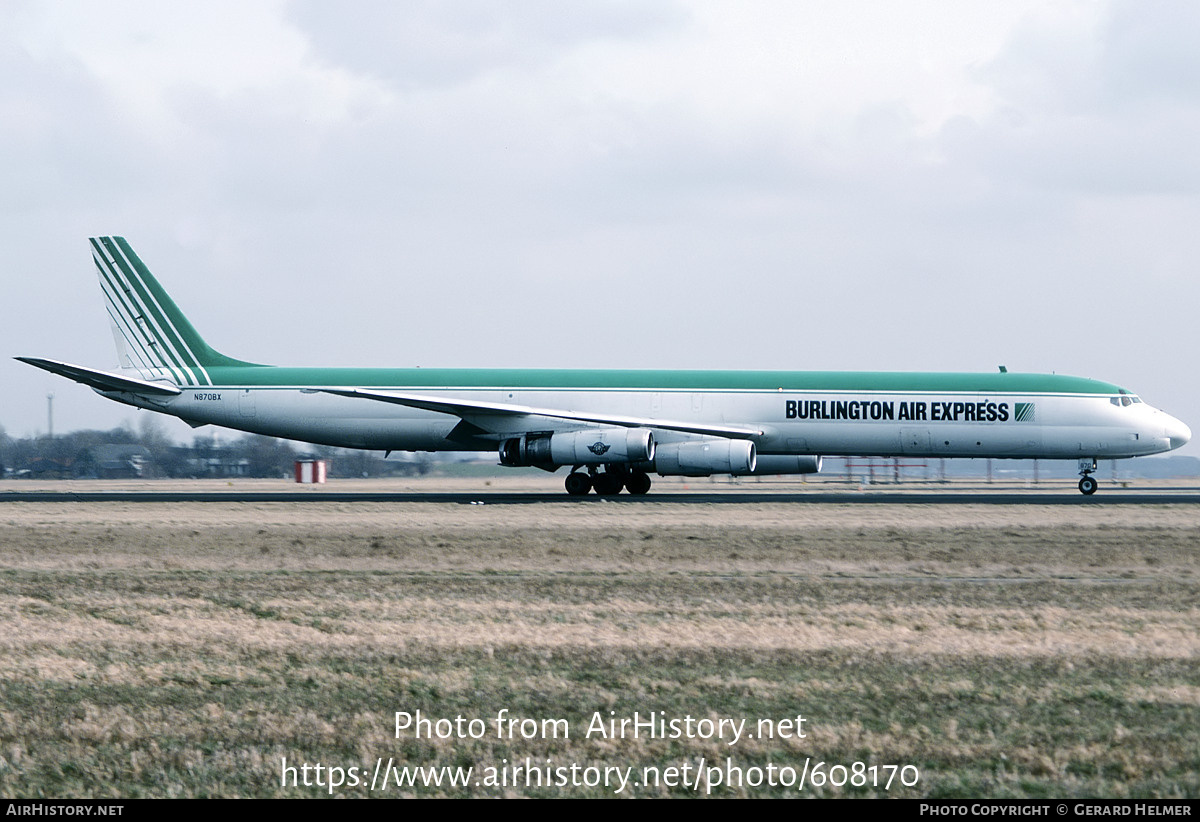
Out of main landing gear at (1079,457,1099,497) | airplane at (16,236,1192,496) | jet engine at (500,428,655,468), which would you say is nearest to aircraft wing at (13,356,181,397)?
airplane at (16,236,1192,496)

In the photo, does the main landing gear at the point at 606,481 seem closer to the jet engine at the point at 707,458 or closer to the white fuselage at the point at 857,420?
the white fuselage at the point at 857,420

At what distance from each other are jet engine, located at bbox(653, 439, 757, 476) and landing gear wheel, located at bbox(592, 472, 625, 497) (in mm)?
2251

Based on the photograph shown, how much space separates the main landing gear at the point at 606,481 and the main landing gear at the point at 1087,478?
45.3ft

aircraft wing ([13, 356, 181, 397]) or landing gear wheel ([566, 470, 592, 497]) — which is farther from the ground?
aircraft wing ([13, 356, 181, 397])

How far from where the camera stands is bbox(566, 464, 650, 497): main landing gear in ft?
127

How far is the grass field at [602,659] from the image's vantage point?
287 inches

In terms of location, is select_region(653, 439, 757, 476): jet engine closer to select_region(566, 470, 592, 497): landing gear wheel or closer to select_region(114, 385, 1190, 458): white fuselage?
select_region(114, 385, 1190, 458): white fuselage

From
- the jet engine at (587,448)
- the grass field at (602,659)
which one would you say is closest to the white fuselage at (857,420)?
the jet engine at (587,448)

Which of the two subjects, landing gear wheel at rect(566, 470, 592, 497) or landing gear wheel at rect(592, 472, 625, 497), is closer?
landing gear wheel at rect(566, 470, 592, 497)

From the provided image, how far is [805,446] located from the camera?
126 ft

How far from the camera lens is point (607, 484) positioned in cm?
3884

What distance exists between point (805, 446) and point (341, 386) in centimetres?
1479

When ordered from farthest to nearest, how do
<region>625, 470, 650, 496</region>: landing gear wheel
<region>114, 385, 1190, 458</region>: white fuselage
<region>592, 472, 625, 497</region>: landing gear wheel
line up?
<region>625, 470, 650, 496</region>: landing gear wheel, <region>592, 472, 625, 497</region>: landing gear wheel, <region>114, 385, 1190, 458</region>: white fuselage

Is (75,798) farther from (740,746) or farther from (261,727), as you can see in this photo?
(740,746)
